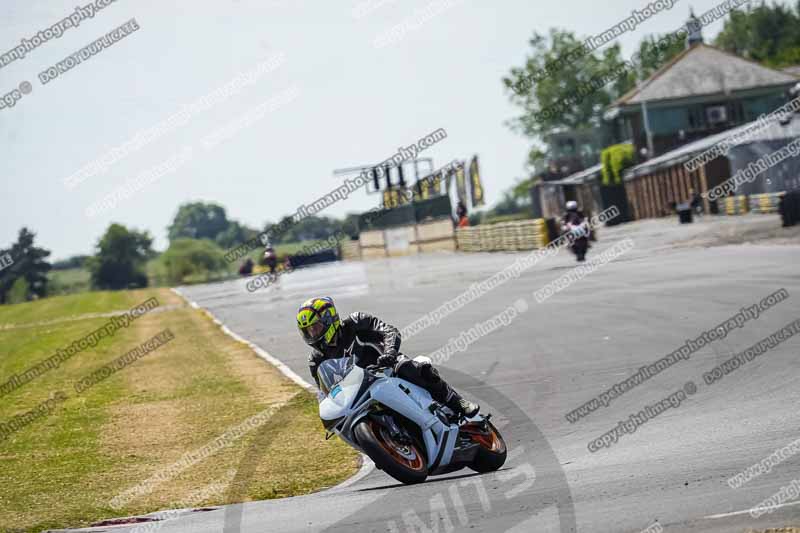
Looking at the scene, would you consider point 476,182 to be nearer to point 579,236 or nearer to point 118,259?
point 579,236

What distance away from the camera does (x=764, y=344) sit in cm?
1364

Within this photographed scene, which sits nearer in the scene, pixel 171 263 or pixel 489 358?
pixel 489 358

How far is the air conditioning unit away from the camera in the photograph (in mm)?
70688

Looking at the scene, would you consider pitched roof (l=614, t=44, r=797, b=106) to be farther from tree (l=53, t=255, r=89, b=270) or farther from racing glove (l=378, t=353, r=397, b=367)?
tree (l=53, t=255, r=89, b=270)

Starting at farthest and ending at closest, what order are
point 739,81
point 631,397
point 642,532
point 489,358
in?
point 739,81
point 489,358
point 631,397
point 642,532

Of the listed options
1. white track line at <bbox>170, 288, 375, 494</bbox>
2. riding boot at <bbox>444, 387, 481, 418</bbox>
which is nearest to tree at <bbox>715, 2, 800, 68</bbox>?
white track line at <bbox>170, 288, 375, 494</bbox>

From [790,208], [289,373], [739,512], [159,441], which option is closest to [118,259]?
[790,208]

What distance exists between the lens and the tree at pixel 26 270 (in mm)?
101750

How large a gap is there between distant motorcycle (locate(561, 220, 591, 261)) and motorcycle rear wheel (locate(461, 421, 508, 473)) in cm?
2421

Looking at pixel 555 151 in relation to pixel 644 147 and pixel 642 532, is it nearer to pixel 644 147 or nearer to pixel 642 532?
pixel 644 147

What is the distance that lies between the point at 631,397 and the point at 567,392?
107 centimetres

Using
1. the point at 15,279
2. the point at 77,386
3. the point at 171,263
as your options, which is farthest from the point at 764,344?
the point at 15,279

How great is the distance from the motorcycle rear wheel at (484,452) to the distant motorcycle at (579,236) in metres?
24.2

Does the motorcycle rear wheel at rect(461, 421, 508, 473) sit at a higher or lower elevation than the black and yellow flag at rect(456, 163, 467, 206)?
lower
